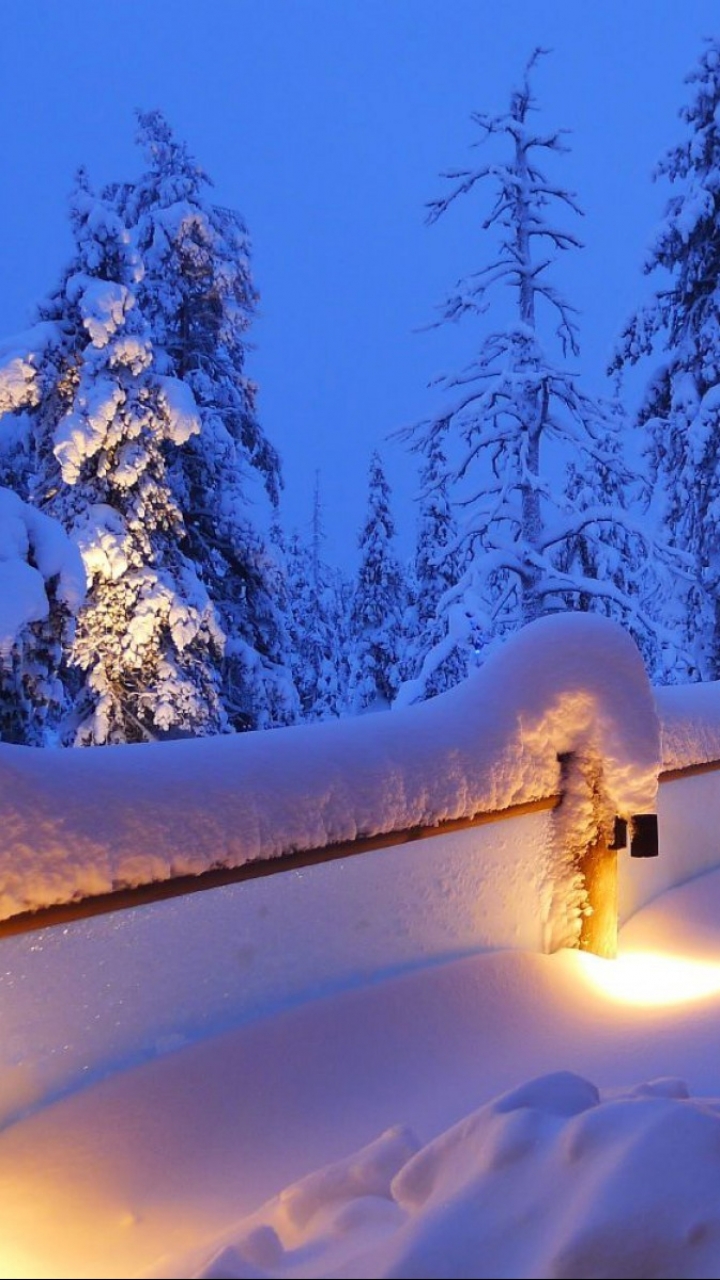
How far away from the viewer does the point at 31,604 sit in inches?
372

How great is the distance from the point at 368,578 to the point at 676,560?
713 inches

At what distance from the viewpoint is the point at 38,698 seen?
1059 centimetres

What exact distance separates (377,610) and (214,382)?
51.3ft

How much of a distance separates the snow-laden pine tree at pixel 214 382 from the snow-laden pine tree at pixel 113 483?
1.45m

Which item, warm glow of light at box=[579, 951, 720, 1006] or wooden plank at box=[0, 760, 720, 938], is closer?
wooden plank at box=[0, 760, 720, 938]

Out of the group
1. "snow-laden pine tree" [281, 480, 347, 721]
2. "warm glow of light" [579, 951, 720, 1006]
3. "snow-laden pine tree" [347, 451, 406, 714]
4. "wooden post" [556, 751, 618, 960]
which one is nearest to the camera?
"warm glow of light" [579, 951, 720, 1006]

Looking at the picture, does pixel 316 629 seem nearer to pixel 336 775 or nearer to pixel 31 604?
pixel 31 604

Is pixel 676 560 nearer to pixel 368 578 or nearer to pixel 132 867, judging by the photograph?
pixel 132 867

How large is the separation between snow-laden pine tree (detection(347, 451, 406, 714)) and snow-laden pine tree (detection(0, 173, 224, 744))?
57.1 ft

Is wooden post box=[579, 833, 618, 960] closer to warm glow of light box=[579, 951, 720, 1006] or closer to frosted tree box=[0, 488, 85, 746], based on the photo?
warm glow of light box=[579, 951, 720, 1006]

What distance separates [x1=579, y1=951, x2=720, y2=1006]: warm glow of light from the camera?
5.07 m

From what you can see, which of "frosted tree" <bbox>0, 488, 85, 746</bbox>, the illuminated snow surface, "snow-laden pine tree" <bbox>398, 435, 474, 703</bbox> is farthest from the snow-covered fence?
"snow-laden pine tree" <bbox>398, 435, 474, 703</bbox>

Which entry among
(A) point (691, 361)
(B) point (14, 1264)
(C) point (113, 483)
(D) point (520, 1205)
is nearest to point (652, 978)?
(D) point (520, 1205)

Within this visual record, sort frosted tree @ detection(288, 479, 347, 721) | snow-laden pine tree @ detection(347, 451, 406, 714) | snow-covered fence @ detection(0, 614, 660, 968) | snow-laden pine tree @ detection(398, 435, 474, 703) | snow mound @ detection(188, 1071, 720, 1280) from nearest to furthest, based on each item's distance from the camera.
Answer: snow mound @ detection(188, 1071, 720, 1280)
snow-covered fence @ detection(0, 614, 660, 968)
snow-laden pine tree @ detection(398, 435, 474, 703)
snow-laden pine tree @ detection(347, 451, 406, 714)
frosted tree @ detection(288, 479, 347, 721)
